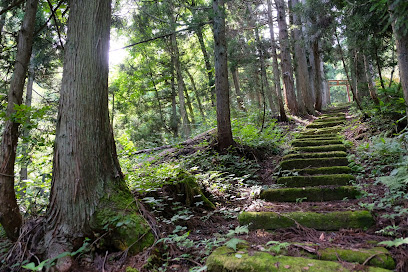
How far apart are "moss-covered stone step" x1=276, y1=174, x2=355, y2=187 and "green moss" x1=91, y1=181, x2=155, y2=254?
→ 326 cm

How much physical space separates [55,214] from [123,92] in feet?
49.3

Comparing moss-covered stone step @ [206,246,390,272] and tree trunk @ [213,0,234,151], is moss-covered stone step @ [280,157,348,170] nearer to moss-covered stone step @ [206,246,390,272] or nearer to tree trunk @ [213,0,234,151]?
tree trunk @ [213,0,234,151]

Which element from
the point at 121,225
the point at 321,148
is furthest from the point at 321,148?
the point at 121,225

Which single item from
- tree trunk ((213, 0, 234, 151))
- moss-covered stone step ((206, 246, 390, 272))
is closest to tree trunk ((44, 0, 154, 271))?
moss-covered stone step ((206, 246, 390, 272))

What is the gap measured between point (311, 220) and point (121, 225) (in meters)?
2.48

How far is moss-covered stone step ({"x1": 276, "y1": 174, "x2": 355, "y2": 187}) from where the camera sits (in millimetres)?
4805


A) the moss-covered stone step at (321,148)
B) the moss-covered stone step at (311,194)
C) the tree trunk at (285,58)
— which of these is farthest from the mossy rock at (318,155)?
the tree trunk at (285,58)

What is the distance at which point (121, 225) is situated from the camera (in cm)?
306

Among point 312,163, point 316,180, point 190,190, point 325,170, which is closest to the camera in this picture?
point 190,190

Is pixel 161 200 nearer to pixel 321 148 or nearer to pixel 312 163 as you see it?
pixel 312 163

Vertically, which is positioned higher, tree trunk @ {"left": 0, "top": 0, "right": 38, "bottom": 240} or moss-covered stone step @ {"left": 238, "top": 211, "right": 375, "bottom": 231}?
tree trunk @ {"left": 0, "top": 0, "right": 38, "bottom": 240}

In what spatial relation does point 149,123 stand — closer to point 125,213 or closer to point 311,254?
point 125,213

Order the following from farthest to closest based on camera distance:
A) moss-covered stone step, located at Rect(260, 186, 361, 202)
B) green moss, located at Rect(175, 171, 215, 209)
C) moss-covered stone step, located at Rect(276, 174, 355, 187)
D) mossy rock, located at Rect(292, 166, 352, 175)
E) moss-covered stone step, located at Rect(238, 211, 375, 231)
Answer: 1. mossy rock, located at Rect(292, 166, 352, 175)
2. moss-covered stone step, located at Rect(276, 174, 355, 187)
3. green moss, located at Rect(175, 171, 215, 209)
4. moss-covered stone step, located at Rect(260, 186, 361, 202)
5. moss-covered stone step, located at Rect(238, 211, 375, 231)

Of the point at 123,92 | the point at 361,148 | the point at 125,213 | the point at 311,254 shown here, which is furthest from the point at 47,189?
the point at 123,92
